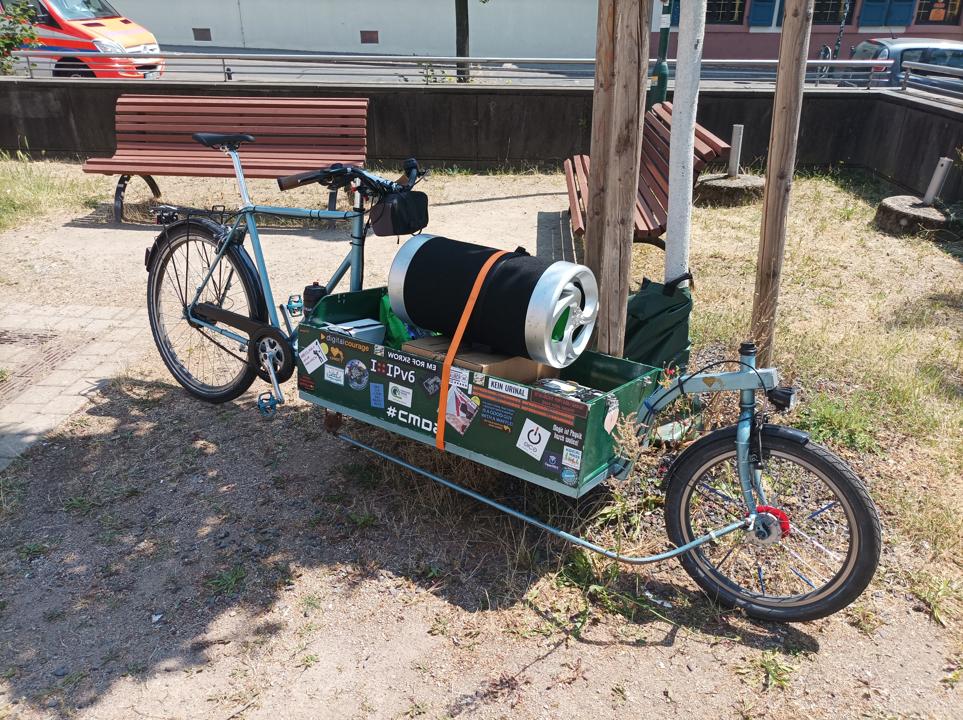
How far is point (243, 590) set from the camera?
319 centimetres

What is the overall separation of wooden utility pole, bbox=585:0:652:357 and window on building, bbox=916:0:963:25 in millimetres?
28440

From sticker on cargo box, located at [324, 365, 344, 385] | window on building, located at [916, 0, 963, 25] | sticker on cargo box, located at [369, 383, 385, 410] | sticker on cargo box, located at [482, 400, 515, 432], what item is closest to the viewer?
sticker on cargo box, located at [482, 400, 515, 432]

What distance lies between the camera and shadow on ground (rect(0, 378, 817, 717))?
9.65ft

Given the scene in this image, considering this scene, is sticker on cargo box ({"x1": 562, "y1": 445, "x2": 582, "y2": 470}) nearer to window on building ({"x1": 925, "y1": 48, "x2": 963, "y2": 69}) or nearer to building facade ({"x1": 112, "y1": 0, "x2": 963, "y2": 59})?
window on building ({"x1": 925, "y1": 48, "x2": 963, "y2": 69})

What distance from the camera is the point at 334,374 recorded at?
140 inches

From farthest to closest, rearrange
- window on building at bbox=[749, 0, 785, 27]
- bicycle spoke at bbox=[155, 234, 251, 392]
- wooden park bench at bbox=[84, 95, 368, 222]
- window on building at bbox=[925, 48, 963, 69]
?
window on building at bbox=[749, 0, 785, 27] → window on building at bbox=[925, 48, 963, 69] → wooden park bench at bbox=[84, 95, 368, 222] → bicycle spoke at bbox=[155, 234, 251, 392]

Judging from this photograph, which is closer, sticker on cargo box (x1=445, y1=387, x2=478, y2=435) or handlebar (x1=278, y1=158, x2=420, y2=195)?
sticker on cargo box (x1=445, y1=387, x2=478, y2=435)

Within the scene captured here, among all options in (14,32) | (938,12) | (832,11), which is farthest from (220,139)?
(938,12)

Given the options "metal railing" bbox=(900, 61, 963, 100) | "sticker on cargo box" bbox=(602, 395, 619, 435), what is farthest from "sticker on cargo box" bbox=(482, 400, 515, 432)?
"metal railing" bbox=(900, 61, 963, 100)

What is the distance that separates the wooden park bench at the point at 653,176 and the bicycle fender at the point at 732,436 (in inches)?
82.7

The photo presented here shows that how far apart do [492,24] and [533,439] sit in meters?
25.4

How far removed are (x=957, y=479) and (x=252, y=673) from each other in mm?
3244

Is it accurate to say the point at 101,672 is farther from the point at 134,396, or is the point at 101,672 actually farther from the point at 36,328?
the point at 36,328

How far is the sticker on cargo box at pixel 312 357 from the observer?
3.59 meters
